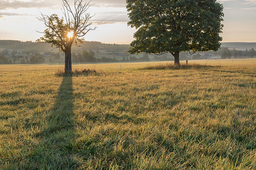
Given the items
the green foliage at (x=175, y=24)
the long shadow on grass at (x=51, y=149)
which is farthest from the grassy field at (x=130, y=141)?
the green foliage at (x=175, y=24)

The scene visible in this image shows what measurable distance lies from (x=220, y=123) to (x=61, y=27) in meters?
22.5

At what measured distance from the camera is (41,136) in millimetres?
3516

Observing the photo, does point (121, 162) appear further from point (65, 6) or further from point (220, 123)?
point (65, 6)

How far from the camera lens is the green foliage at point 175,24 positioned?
22641 millimetres

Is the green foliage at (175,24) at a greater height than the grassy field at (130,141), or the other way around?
the green foliage at (175,24)

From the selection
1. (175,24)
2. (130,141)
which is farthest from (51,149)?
(175,24)

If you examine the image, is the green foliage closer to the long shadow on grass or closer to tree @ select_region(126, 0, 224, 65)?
tree @ select_region(126, 0, 224, 65)

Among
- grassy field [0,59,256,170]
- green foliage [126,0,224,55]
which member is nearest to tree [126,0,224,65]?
green foliage [126,0,224,55]

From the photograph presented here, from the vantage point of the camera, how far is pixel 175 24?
2466 centimetres

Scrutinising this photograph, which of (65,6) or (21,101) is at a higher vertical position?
(65,6)

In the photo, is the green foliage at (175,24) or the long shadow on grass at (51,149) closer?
the long shadow on grass at (51,149)

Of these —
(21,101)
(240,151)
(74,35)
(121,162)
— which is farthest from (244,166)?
(74,35)

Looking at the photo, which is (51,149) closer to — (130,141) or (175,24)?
(130,141)

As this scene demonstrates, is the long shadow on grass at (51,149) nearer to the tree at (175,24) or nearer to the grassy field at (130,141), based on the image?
the grassy field at (130,141)
